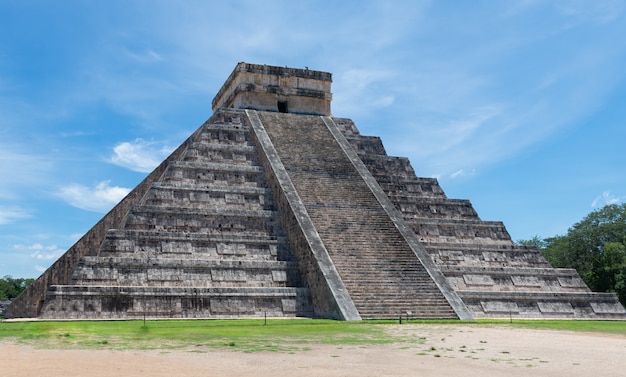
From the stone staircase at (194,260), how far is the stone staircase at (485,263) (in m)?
4.62

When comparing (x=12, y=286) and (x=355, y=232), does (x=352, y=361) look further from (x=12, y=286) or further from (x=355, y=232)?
(x=12, y=286)

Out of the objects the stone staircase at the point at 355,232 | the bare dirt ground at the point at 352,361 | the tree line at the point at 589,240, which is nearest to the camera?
the bare dirt ground at the point at 352,361

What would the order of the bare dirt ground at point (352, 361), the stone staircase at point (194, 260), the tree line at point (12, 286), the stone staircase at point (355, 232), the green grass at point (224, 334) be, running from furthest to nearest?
the tree line at point (12, 286) < the stone staircase at point (355, 232) < the stone staircase at point (194, 260) < the green grass at point (224, 334) < the bare dirt ground at point (352, 361)

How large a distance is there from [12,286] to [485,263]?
200 feet

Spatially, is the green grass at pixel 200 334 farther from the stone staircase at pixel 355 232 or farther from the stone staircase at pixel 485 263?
the stone staircase at pixel 485 263

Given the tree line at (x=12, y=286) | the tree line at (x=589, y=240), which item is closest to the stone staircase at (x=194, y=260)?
the tree line at (x=589, y=240)

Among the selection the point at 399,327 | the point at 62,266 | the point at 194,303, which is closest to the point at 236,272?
the point at 194,303

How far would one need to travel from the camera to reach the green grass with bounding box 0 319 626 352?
9523mm

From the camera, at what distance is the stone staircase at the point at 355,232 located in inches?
634

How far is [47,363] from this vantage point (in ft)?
24.3

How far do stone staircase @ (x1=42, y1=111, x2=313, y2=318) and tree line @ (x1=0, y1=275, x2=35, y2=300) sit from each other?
163ft

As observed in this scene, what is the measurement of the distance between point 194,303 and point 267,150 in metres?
7.91

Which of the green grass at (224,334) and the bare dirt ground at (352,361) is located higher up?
the green grass at (224,334)

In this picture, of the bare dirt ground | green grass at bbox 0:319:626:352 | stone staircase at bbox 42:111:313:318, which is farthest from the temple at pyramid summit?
the bare dirt ground
